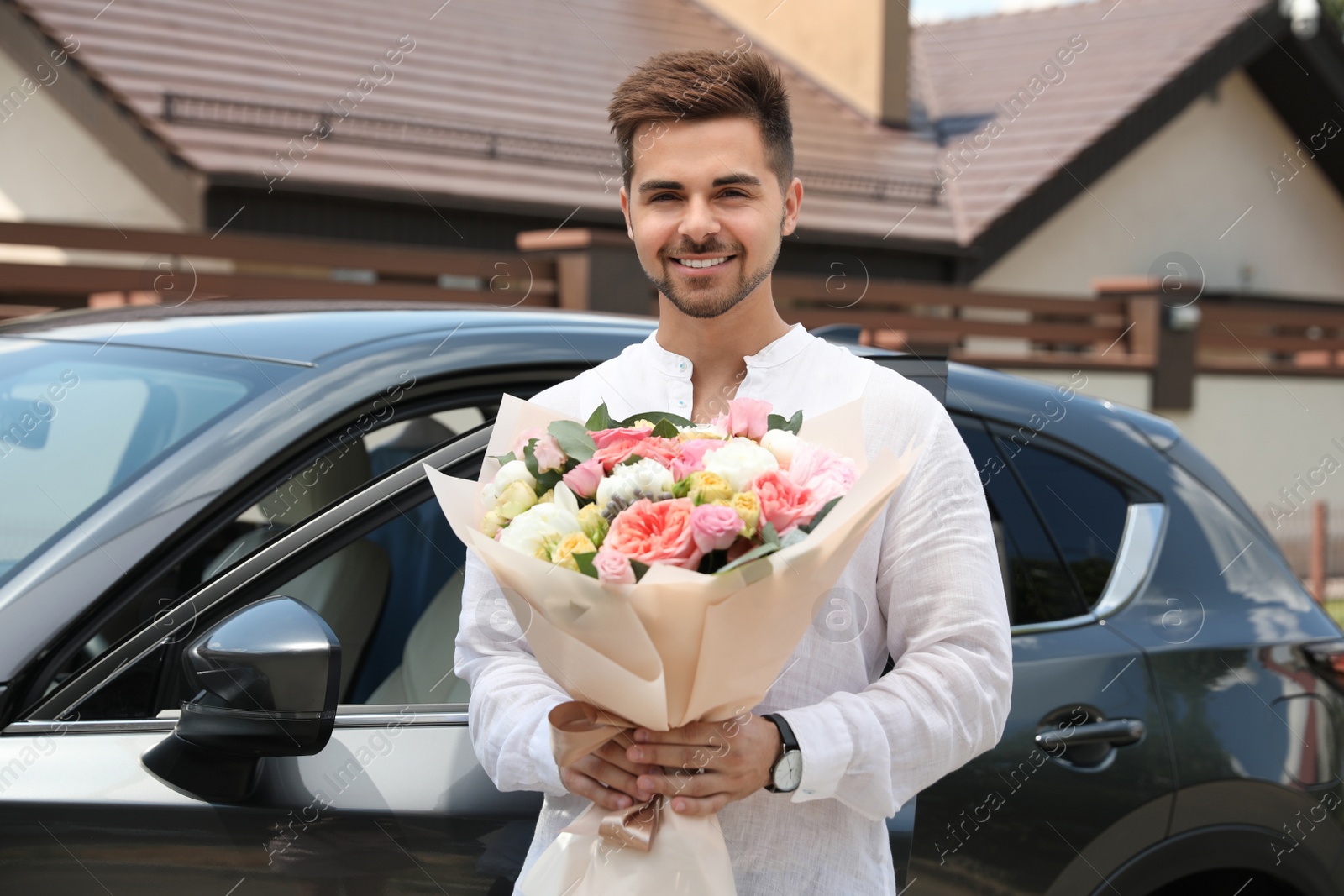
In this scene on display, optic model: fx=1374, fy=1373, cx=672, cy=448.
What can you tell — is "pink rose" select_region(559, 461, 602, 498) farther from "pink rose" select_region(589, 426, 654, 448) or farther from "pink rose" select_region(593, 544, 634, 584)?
"pink rose" select_region(593, 544, 634, 584)

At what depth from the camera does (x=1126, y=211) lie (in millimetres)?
14789

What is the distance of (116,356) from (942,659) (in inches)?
63.2

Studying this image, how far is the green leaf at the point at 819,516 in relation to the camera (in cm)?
151

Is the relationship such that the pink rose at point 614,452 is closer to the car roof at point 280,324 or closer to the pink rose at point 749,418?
the pink rose at point 749,418

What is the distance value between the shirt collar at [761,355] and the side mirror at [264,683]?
1.98 ft

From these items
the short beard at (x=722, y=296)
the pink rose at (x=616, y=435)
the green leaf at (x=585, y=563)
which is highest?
the short beard at (x=722, y=296)

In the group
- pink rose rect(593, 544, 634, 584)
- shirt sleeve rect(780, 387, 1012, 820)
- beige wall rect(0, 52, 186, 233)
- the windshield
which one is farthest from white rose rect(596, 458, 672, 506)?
beige wall rect(0, 52, 186, 233)

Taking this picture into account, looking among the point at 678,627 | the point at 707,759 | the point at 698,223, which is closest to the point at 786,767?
the point at 707,759

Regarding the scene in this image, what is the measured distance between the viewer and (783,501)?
4.91ft

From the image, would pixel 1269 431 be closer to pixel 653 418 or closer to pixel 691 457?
pixel 653 418

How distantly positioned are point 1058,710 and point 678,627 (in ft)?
4.20

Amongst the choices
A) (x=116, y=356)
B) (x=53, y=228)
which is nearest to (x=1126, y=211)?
(x=53, y=228)

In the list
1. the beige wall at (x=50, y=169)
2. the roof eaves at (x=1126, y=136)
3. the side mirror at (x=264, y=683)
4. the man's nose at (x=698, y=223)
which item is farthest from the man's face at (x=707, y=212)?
the roof eaves at (x=1126, y=136)

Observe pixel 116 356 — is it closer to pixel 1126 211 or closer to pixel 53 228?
pixel 53 228
